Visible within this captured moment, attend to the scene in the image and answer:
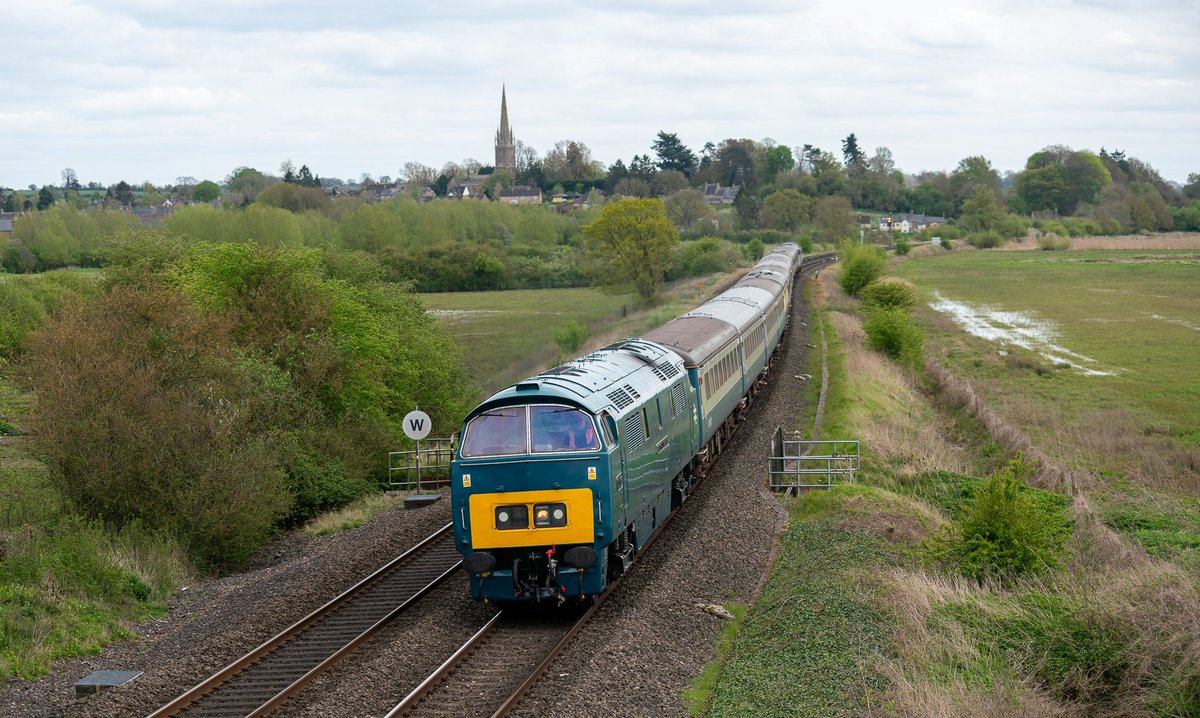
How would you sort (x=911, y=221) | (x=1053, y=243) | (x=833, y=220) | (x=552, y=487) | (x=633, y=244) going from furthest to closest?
(x=911, y=221)
(x=1053, y=243)
(x=833, y=220)
(x=633, y=244)
(x=552, y=487)

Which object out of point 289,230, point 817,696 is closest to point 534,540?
point 817,696

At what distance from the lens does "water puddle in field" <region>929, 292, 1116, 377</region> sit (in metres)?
49.9

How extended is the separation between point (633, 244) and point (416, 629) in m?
58.5

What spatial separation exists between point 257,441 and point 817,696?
13.3 metres

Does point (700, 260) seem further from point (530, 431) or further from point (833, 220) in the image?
point (530, 431)

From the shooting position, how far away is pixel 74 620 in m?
14.4

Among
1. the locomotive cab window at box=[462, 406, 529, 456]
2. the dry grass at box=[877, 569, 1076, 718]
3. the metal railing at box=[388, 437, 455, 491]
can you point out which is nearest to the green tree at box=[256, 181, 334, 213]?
the metal railing at box=[388, 437, 455, 491]

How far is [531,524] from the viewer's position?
46.8 ft

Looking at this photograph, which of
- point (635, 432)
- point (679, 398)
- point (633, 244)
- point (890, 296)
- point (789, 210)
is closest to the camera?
point (635, 432)

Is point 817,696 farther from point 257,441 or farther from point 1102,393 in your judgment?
point 1102,393

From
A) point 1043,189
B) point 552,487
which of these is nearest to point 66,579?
point 552,487

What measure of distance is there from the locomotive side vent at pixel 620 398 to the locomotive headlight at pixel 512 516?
2201mm

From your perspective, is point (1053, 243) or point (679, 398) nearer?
point (679, 398)

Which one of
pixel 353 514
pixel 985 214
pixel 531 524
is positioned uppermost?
pixel 985 214
